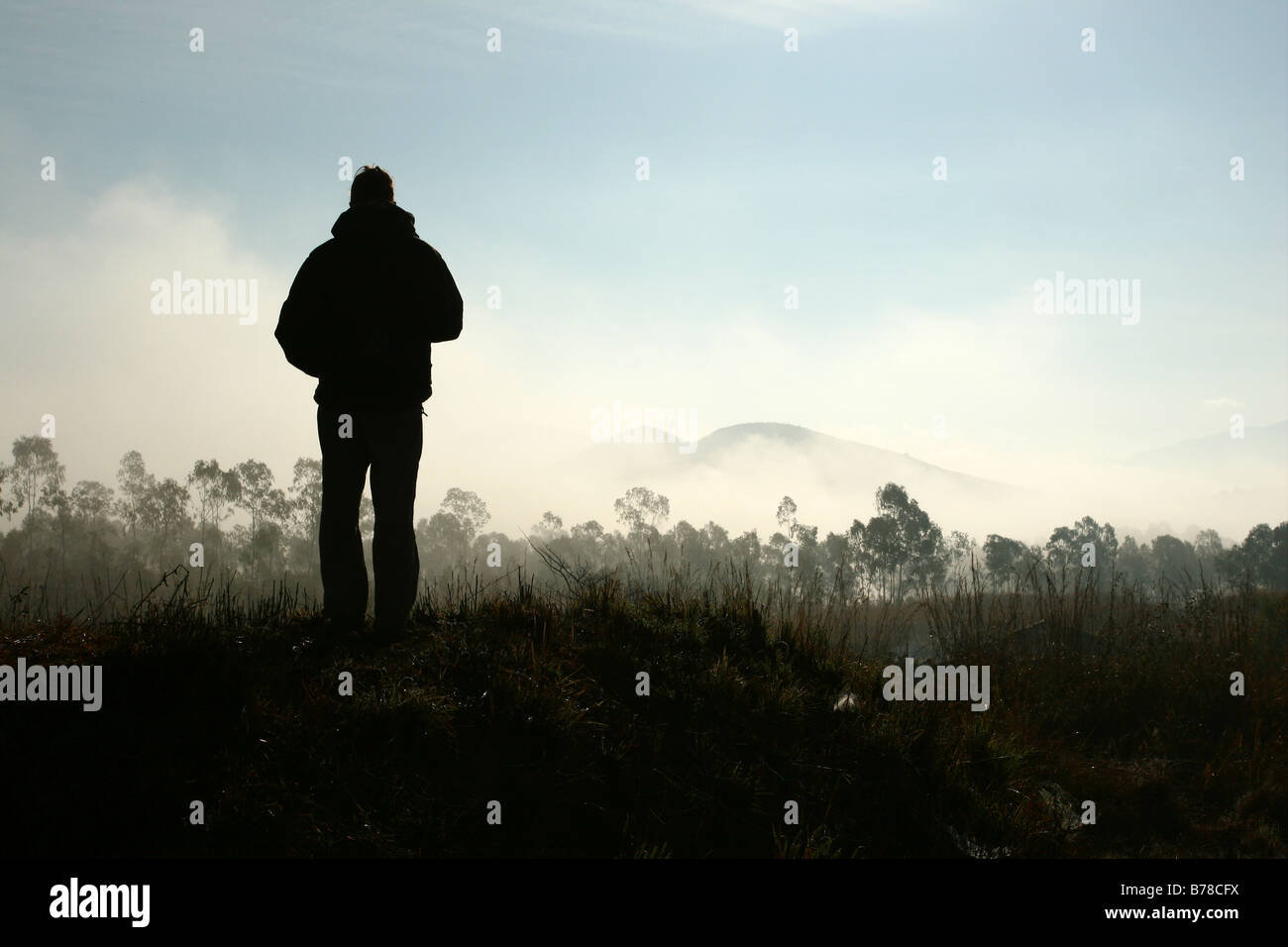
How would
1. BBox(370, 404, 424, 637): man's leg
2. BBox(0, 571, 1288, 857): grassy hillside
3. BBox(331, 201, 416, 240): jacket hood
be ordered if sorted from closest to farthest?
BBox(0, 571, 1288, 857): grassy hillside → BBox(370, 404, 424, 637): man's leg → BBox(331, 201, 416, 240): jacket hood

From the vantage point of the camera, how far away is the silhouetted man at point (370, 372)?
20.0ft

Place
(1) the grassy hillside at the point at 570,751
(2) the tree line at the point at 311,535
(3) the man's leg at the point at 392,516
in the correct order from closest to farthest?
(1) the grassy hillside at the point at 570,751, (3) the man's leg at the point at 392,516, (2) the tree line at the point at 311,535

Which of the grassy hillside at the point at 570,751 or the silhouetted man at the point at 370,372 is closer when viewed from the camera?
the grassy hillside at the point at 570,751

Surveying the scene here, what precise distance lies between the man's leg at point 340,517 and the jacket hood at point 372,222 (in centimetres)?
135

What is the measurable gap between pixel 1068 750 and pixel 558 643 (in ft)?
16.6

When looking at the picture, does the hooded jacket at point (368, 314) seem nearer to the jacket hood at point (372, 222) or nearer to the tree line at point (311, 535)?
the jacket hood at point (372, 222)

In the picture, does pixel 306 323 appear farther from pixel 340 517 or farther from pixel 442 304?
pixel 340 517

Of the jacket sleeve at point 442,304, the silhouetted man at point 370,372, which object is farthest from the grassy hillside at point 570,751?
the jacket sleeve at point 442,304

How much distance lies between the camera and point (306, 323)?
243 inches

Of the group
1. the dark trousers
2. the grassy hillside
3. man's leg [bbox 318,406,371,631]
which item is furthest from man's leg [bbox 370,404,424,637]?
the grassy hillside

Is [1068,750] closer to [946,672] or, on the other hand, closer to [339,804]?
[946,672]

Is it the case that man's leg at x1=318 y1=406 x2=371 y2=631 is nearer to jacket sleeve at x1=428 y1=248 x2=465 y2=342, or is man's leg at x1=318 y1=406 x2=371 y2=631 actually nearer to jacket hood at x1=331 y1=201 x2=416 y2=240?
jacket sleeve at x1=428 y1=248 x2=465 y2=342

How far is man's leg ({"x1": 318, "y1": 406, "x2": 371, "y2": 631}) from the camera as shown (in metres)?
6.15
